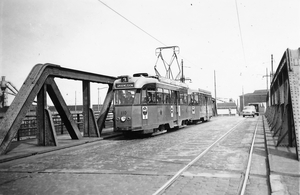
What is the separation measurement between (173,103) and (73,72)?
23.8ft

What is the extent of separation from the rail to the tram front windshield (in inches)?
55.4

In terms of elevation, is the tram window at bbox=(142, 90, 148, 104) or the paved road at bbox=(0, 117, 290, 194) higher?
the tram window at bbox=(142, 90, 148, 104)

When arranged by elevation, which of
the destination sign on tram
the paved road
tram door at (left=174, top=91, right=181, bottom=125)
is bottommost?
the paved road

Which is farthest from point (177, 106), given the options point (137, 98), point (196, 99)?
point (196, 99)

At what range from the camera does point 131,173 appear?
6.84m

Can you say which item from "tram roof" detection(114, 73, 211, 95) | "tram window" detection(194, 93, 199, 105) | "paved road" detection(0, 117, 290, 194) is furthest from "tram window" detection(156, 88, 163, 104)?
"tram window" detection(194, 93, 199, 105)

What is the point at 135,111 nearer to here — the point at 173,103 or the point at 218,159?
the point at 173,103

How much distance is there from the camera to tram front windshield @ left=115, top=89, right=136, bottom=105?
14.6 meters

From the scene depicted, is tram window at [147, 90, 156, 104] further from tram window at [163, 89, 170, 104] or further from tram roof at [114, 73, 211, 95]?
tram window at [163, 89, 170, 104]

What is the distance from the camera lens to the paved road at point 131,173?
5.58 m

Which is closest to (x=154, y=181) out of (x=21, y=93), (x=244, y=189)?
(x=244, y=189)

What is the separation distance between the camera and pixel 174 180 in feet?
19.9

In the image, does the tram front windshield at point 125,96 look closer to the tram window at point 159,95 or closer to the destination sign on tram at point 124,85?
the destination sign on tram at point 124,85

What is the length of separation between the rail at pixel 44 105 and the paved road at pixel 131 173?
139 centimetres
